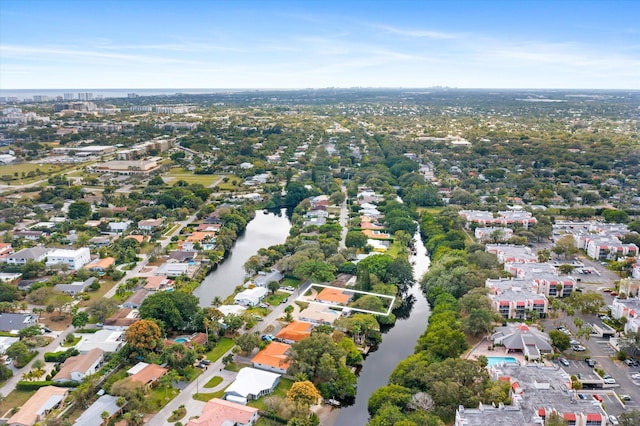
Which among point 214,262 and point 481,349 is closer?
point 481,349

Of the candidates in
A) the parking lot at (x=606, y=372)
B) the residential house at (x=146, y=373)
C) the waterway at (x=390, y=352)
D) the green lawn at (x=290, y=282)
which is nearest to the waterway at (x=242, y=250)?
the green lawn at (x=290, y=282)

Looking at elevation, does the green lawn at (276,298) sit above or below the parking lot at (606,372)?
above

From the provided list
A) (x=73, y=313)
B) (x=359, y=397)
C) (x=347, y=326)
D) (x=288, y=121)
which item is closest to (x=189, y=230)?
(x=73, y=313)

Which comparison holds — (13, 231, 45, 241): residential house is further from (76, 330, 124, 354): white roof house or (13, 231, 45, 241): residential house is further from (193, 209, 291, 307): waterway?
(76, 330, 124, 354): white roof house

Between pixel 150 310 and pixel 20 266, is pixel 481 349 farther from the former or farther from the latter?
pixel 20 266

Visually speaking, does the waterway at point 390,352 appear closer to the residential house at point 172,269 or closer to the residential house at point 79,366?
the residential house at point 79,366

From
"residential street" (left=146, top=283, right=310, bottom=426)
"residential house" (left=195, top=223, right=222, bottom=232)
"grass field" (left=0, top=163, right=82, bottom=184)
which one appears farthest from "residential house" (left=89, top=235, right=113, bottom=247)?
"grass field" (left=0, top=163, right=82, bottom=184)

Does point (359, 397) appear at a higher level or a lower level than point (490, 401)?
lower
